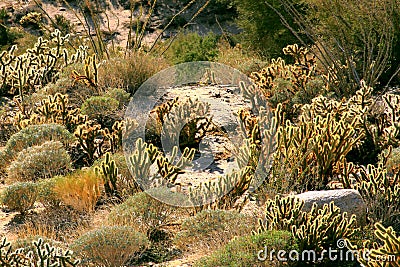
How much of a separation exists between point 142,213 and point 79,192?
0.76 m

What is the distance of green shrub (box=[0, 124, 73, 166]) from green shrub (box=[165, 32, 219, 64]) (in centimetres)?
486

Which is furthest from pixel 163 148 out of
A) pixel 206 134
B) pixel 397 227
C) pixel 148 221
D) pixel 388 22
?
pixel 388 22

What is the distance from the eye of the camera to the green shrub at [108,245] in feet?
15.9

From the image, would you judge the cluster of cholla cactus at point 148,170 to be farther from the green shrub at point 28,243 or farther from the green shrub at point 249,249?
the green shrub at point 249,249

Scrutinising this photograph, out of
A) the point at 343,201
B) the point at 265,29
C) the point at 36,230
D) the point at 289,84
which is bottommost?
the point at 36,230

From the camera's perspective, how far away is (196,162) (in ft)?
23.2

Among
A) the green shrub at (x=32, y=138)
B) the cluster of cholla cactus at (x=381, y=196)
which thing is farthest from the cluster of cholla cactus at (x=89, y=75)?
the cluster of cholla cactus at (x=381, y=196)

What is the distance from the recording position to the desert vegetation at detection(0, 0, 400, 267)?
4.88 metres

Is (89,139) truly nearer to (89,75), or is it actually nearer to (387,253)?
(89,75)

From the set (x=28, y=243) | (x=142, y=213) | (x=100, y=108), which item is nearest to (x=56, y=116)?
(x=100, y=108)

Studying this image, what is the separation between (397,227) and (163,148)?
3135mm

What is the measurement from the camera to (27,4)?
21.2 meters

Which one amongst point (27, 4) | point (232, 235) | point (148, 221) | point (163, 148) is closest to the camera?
point (232, 235)

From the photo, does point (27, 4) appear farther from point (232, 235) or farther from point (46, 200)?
point (232, 235)
